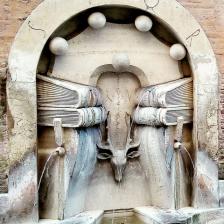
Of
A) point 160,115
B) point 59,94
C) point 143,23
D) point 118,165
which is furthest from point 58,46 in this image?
point 118,165

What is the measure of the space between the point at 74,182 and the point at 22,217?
0.51 m

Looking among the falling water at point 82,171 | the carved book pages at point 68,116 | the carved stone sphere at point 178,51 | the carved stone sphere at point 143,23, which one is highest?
the carved stone sphere at point 143,23

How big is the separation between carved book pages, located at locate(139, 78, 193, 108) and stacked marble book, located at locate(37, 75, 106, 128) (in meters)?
0.53

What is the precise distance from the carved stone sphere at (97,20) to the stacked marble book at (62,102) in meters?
0.52

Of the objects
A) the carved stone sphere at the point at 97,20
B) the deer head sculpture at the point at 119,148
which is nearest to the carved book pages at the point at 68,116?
the deer head sculpture at the point at 119,148

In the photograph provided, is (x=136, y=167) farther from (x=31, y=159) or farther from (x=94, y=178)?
(x=31, y=159)

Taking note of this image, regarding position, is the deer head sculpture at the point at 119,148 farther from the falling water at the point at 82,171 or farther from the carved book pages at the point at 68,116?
the carved book pages at the point at 68,116

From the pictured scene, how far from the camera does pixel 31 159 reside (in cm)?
402

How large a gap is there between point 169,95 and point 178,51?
1.24 feet

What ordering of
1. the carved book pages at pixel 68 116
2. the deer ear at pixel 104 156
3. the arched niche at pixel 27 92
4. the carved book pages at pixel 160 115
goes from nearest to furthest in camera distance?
the arched niche at pixel 27 92, the carved book pages at pixel 68 116, the carved book pages at pixel 160 115, the deer ear at pixel 104 156

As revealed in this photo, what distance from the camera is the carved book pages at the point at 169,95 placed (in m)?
4.30

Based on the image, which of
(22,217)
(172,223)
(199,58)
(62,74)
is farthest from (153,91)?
(22,217)

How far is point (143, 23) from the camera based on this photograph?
424 cm

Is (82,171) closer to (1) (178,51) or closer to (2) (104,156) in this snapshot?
(2) (104,156)
